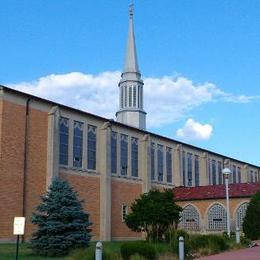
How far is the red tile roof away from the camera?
4938 cm

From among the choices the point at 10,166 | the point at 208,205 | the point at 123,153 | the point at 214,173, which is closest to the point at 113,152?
the point at 123,153

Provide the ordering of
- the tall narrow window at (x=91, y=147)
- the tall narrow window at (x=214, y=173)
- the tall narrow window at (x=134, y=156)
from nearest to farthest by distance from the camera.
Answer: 1. the tall narrow window at (x=91, y=147)
2. the tall narrow window at (x=134, y=156)
3. the tall narrow window at (x=214, y=173)

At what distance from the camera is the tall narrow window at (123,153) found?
50.8m

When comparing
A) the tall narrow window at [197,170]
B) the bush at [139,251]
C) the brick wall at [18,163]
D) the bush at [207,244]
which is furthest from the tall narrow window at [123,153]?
the bush at [139,251]

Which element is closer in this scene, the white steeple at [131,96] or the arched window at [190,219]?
the arched window at [190,219]

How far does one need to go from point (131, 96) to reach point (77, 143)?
2911cm

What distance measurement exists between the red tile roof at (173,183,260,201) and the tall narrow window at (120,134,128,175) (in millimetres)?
7081

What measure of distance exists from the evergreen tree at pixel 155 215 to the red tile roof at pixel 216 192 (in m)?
13.7

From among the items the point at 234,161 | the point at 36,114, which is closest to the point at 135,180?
the point at 36,114

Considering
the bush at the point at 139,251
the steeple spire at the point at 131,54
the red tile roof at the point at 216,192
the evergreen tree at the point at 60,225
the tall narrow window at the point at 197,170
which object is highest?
the steeple spire at the point at 131,54

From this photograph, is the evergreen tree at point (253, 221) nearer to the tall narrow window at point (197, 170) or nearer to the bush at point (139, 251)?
the bush at point (139, 251)

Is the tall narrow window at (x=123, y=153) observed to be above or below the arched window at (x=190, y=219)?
above

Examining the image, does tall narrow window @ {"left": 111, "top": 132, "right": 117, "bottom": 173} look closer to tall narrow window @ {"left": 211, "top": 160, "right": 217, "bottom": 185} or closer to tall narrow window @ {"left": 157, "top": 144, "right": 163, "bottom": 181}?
tall narrow window @ {"left": 157, "top": 144, "right": 163, "bottom": 181}

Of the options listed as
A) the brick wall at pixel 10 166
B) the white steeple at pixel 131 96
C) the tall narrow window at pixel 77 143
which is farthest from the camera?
the white steeple at pixel 131 96
